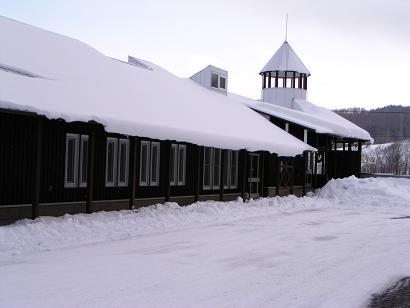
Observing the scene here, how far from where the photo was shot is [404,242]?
1215cm

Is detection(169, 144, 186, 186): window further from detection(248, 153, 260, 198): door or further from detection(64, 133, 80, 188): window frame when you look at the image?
detection(248, 153, 260, 198): door

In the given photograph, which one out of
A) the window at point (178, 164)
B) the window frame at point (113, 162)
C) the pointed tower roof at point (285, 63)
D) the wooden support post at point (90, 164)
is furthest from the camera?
the pointed tower roof at point (285, 63)

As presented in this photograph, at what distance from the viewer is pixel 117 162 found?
54.5ft

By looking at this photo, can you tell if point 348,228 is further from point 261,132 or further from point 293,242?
point 261,132

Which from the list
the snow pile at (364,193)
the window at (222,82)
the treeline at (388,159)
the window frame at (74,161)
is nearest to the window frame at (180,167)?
the window frame at (74,161)

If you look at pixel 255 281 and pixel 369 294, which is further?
pixel 255 281

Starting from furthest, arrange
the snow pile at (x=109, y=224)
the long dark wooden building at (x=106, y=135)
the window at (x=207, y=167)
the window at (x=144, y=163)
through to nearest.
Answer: the window at (x=207, y=167) < the window at (x=144, y=163) < the long dark wooden building at (x=106, y=135) < the snow pile at (x=109, y=224)

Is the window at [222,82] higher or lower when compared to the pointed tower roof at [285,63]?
lower

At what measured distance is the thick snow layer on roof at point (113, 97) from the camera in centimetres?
1249

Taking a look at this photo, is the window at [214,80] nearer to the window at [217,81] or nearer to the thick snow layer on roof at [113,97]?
the window at [217,81]

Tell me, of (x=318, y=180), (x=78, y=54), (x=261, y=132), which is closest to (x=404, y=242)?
(x=261, y=132)

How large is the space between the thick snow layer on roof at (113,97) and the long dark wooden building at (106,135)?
0.05 m

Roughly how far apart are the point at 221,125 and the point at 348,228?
639 centimetres

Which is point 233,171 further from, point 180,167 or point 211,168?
point 180,167
